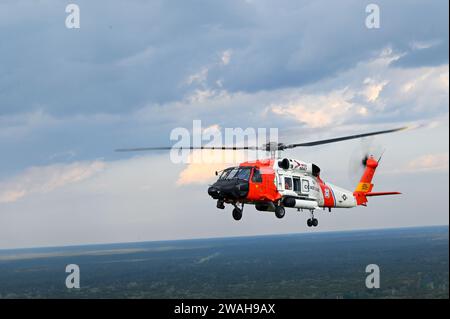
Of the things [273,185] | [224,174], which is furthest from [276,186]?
[224,174]

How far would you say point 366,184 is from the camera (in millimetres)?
41188

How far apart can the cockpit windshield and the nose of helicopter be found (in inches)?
22.2

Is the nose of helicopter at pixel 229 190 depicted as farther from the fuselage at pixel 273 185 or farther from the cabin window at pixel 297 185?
the cabin window at pixel 297 185

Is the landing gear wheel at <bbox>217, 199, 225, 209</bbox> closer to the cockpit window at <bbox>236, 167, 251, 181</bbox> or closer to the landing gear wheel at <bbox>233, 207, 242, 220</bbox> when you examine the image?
the landing gear wheel at <bbox>233, 207, 242, 220</bbox>

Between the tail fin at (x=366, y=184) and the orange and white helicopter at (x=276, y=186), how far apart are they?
2.19 meters

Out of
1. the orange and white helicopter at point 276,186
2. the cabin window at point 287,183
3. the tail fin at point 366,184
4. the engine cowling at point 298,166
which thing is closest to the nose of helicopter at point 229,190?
the orange and white helicopter at point 276,186

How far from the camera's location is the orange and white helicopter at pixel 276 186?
3164 cm

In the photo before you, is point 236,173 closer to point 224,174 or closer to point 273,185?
point 224,174

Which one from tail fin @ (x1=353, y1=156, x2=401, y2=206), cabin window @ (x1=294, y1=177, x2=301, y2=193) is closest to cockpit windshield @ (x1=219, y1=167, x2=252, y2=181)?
cabin window @ (x1=294, y1=177, x2=301, y2=193)

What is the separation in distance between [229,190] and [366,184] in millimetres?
13954
